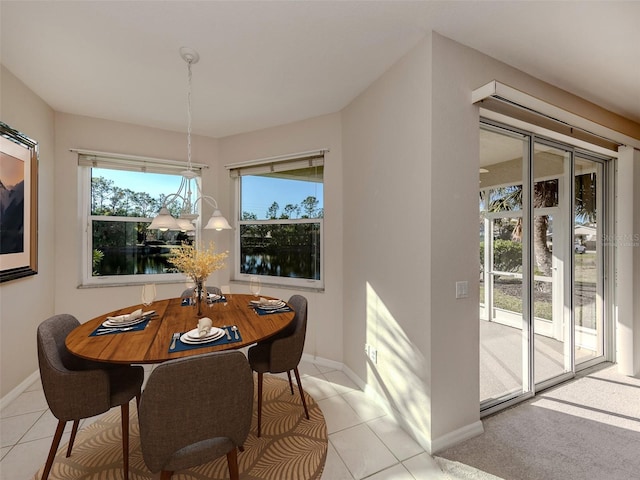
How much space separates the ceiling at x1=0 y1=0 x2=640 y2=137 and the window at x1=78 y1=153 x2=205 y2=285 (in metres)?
0.75

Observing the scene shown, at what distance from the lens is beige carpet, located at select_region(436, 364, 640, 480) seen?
166 centimetres

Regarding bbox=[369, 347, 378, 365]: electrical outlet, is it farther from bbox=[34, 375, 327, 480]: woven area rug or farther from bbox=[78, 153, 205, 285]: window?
bbox=[78, 153, 205, 285]: window

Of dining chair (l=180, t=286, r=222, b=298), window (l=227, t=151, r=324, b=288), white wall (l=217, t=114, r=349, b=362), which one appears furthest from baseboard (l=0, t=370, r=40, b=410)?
white wall (l=217, t=114, r=349, b=362)

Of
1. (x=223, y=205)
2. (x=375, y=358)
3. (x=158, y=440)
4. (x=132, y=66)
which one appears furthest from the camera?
(x=223, y=205)

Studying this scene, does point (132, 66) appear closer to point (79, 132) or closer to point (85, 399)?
point (79, 132)

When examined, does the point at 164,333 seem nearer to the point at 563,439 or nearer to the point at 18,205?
the point at 18,205

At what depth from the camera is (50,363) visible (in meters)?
1.41

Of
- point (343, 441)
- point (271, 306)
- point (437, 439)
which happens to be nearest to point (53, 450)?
point (271, 306)

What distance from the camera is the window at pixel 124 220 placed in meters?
3.14

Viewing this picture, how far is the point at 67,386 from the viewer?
142 cm

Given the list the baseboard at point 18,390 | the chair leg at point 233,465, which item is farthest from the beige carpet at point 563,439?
the baseboard at point 18,390

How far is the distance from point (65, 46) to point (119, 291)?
7.72ft

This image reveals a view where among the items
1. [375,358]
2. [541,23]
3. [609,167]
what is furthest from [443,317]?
[609,167]

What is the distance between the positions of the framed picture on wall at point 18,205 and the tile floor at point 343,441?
3.55 feet
